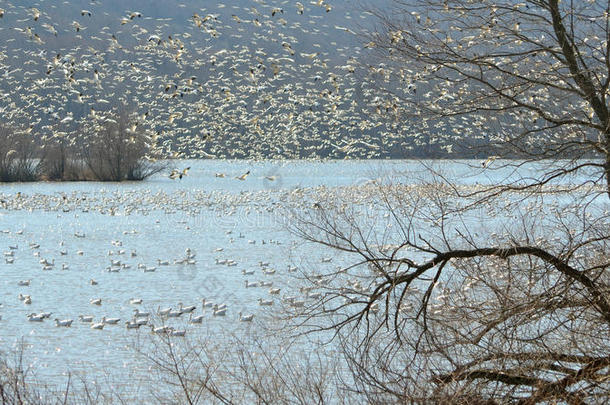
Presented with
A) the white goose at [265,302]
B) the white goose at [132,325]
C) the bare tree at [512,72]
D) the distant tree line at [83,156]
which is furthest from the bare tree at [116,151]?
the bare tree at [512,72]

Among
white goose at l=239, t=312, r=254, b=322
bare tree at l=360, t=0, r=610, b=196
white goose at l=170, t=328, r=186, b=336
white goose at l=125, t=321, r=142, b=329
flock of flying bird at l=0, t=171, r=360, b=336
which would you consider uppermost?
bare tree at l=360, t=0, r=610, b=196

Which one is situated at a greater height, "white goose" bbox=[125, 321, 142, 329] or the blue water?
"white goose" bbox=[125, 321, 142, 329]

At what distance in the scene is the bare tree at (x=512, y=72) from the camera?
7891 millimetres

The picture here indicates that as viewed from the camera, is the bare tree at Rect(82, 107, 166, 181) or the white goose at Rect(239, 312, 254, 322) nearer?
the white goose at Rect(239, 312, 254, 322)

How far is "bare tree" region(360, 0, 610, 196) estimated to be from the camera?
7891mm

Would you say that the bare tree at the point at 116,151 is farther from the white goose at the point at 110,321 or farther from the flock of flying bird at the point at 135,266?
the white goose at the point at 110,321

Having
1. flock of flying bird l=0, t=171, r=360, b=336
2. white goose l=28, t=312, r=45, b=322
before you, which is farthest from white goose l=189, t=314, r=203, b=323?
white goose l=28, t=312, r=45, b=322

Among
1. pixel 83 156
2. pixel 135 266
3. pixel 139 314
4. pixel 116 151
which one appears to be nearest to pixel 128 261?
pixel 135 266

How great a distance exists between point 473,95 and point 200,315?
7.50 m

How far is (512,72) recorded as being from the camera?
8359mm

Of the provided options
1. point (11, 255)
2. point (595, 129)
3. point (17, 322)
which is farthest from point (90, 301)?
A: point (595, 129)

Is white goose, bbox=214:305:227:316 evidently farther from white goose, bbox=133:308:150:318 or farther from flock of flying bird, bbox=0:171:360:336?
white goose, bbox=133:308:150:318

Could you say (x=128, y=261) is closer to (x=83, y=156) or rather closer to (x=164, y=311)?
(x=164, y=311)

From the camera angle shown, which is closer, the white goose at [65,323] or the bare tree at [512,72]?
the bare tree at [512,72]
